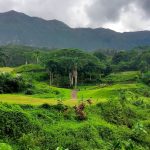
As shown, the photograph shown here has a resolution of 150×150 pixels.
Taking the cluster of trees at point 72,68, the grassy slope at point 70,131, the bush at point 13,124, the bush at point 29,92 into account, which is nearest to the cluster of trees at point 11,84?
the bush at point 29,92

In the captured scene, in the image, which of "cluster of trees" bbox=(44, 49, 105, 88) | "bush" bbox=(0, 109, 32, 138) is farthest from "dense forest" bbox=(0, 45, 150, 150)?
"cluster of trees" bbox=(44, 49, 105, 88)

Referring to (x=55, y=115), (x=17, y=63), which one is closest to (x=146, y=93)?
(x=55, y=115)

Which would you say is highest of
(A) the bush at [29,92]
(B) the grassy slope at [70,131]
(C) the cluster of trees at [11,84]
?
(C) the cluster of trees at [11,84]

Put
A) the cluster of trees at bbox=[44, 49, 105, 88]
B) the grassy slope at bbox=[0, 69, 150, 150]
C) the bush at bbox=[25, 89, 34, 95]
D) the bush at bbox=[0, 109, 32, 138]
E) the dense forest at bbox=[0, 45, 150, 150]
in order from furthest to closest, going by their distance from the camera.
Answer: the cluster of trees at bbox=[44, 49, 105, 88]
the bush at bbox=[25, 89, 34, 95]
the grassy slope at bbox=[0, 69, 150, 150]
the dense forest at bbox=[0, 45, 150, 150]
the bush at bbox=[0, 109, 32, 138]

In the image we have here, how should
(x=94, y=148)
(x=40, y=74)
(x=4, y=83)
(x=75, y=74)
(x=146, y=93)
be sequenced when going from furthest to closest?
(x=40, y=74)
(x=75, y=74)
(x=146, y=93)
(x=4, y=83)
(x=94, y=148)

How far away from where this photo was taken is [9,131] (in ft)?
103

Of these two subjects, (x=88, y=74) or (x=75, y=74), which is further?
(x=88, y=74)

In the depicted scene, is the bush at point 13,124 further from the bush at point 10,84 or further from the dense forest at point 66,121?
the bush at point 10,84

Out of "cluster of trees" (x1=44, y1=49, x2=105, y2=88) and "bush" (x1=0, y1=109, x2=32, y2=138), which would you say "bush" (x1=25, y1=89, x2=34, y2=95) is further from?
"cluster of trees" (x1=44, y1=49, x2=105, y2=88)

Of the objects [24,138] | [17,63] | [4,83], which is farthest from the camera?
[17,63]

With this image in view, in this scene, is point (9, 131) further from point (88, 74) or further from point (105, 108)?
point (88, 74)

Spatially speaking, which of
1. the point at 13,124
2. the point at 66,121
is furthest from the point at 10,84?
the point at 13,124

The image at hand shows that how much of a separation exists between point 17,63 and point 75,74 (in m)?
86.4

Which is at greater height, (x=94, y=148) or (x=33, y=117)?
(x=33, y=117)
